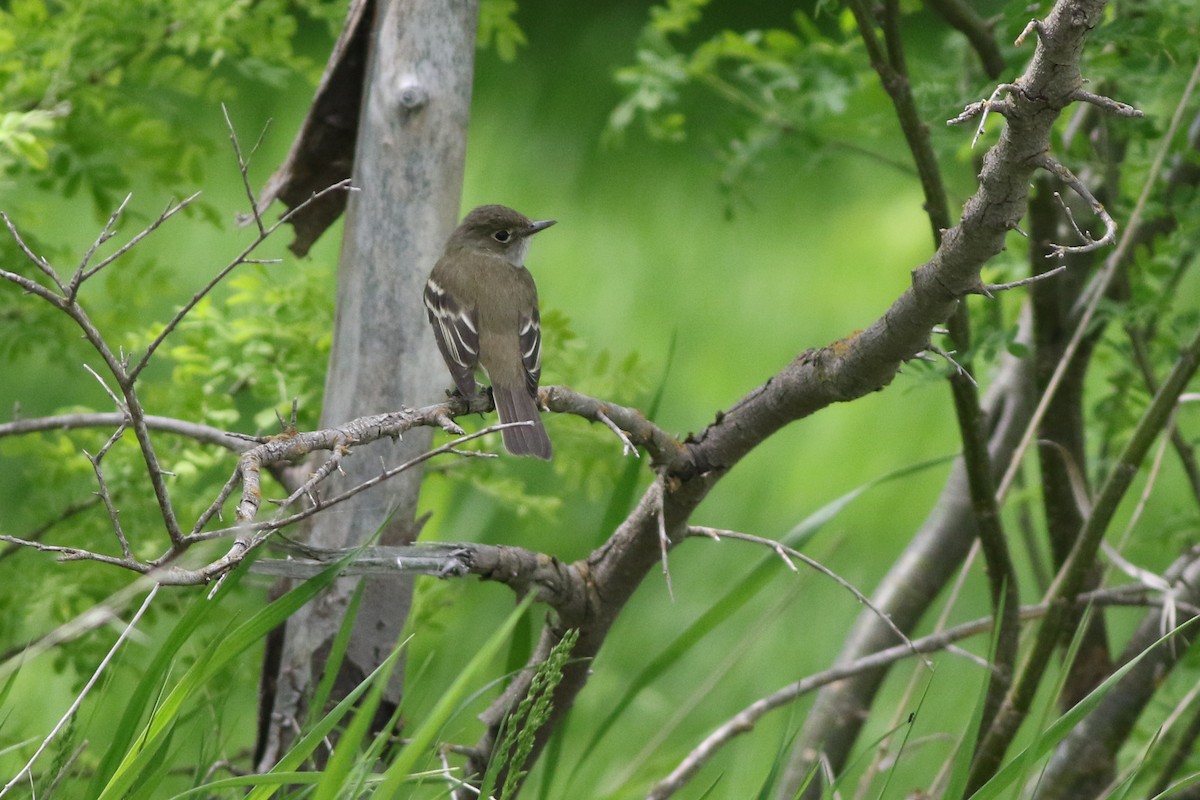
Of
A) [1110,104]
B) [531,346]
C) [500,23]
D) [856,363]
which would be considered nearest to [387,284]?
[531,346]

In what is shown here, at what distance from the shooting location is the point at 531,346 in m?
2.61

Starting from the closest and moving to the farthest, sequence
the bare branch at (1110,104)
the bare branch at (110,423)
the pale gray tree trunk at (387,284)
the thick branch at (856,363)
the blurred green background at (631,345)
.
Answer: the bare branch at (1110,104)
the thick branch at (856,363)
the bare branch at (110,423)
the pale gray tree trunk at (387,284)
the blurred green background at (631,345)

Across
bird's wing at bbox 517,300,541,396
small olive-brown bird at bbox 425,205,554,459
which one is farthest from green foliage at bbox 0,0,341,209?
bird's wing at bbox 517,300,541,396

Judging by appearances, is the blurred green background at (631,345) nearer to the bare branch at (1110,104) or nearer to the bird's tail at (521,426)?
the bird's tail at (521,426)

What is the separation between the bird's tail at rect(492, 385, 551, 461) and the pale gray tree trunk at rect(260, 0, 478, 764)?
6.5 inches

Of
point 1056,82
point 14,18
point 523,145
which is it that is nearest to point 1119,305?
point 1056,82

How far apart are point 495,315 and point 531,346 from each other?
0.33m

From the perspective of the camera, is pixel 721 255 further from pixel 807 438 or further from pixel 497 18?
pixel 497 18

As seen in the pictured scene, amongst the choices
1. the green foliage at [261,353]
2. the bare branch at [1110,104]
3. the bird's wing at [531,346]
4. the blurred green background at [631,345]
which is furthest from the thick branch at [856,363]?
the green foliage at [261,353]

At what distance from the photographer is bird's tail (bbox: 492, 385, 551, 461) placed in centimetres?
232

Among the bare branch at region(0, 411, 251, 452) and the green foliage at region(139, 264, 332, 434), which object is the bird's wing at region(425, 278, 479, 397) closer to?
the green foliage at region(139, 264, 332, 434)

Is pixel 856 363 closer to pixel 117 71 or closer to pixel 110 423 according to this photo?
pixel 110 423

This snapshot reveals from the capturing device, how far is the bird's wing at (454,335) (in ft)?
7.87

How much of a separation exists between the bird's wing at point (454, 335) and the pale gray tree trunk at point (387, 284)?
55mm
